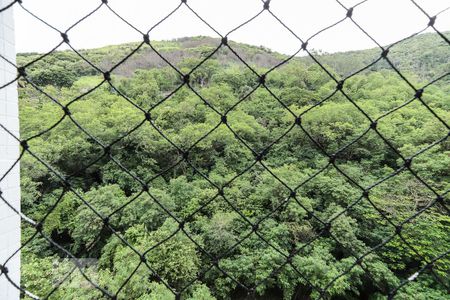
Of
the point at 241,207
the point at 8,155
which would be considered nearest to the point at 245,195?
the point at 241,207

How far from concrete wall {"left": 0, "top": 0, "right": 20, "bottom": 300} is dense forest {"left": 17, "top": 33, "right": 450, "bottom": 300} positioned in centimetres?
230

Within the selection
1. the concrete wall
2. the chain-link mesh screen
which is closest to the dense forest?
the chain-link mesh screen

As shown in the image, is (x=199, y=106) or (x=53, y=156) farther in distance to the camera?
(x=199, y=106)

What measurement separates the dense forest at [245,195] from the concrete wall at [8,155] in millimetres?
2302

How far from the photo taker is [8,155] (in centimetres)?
104

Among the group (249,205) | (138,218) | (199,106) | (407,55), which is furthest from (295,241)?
(407,55)

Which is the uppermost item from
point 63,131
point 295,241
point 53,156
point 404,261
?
point 63,131

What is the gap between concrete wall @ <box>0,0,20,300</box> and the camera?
3.17 feet

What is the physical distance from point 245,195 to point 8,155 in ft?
21.2

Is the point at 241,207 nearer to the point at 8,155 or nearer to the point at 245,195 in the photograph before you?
the point at 245,195

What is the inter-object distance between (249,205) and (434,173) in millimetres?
3942

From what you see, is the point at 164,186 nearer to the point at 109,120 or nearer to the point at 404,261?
the point at 109,120

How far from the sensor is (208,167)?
8.98 m

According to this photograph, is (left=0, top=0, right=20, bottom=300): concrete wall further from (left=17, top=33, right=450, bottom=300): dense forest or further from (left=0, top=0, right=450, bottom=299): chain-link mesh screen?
(left=17, top=33, right=450, bottom=300): dense forest
